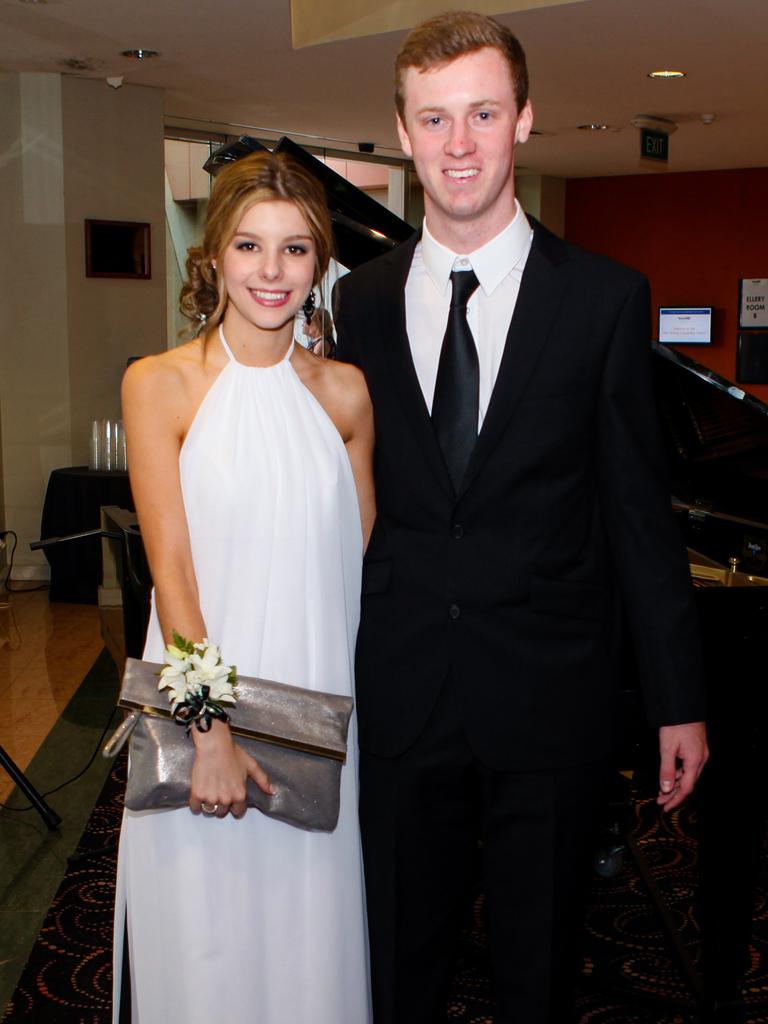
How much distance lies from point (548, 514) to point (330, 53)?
573 centimetres

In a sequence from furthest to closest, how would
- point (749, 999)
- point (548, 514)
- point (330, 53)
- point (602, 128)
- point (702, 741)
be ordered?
point (602, 128), point (330, 53), point (749, 999), point (702, 741), point (548, 514)

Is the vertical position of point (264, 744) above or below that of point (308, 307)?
below

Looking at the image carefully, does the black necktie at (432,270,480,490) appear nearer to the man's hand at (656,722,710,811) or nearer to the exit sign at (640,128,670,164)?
the man's hand at (656,722,710,811)

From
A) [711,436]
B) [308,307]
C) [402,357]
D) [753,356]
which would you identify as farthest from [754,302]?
[402,357]

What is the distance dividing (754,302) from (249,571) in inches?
431

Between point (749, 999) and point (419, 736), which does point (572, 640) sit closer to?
point (419, 736)

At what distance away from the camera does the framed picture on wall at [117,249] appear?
307 inches

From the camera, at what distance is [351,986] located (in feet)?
6.32

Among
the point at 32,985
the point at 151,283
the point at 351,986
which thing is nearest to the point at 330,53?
the point at 151,283

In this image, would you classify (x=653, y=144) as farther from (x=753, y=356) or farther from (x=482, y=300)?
(x=482, y=300)

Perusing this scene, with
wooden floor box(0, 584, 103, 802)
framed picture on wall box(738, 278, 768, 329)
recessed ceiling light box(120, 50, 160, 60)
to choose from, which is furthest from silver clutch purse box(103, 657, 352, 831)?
framed picture on wall box(738, 278, 768, 329)

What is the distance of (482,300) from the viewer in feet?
5.76

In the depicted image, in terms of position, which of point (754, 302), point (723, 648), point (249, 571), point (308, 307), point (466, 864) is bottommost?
point (466, 864)

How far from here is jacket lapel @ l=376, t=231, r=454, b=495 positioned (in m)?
1.71
